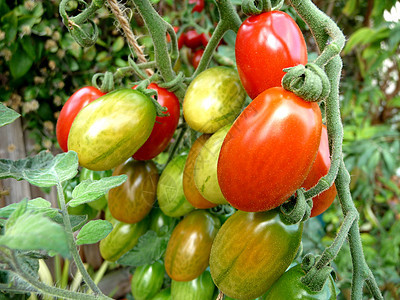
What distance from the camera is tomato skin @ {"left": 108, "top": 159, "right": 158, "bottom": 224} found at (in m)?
0.56

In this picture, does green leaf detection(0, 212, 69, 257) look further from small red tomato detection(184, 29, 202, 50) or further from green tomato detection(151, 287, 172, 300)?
small red tomato detection(184, 29, 202, 50)

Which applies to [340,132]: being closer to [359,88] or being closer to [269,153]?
[269,153]

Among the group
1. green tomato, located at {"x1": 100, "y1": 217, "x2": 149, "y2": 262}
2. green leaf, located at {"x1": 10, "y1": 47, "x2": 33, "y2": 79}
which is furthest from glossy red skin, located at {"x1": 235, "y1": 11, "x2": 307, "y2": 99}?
green leaf, located at {"x1": 10, "y1": 47, "x2": 33, "y2": 79}

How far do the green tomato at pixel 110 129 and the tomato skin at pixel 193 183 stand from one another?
0.08 m

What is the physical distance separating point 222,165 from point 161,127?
201mm

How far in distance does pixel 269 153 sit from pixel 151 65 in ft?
1.03

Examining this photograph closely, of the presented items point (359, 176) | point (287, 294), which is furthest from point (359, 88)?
point (287, 294)

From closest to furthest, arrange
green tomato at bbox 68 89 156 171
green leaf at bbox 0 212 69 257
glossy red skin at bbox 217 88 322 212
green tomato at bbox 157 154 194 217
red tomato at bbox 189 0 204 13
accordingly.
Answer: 1. green leaf at bbox 0 212 69 257
2. glossy red skin at bbox 217 88 322 212
3. green tomato at bbox 68 89 156 171
4. green tomato at bbox 157 154 194 217
5. red tomato at bbox 189 0 204 13

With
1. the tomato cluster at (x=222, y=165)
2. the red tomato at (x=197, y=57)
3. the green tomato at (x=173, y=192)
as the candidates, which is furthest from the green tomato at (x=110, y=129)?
the red tomato at (x=197, y=57)

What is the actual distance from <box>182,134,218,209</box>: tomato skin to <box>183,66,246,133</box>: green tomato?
32mm

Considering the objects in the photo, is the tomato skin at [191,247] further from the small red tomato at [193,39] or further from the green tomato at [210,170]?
the small red tomato at [193,39]

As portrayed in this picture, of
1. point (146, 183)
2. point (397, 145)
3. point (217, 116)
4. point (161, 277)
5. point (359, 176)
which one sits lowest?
point (359, 176)

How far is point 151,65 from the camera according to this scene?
568mm

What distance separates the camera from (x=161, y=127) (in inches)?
20.9
